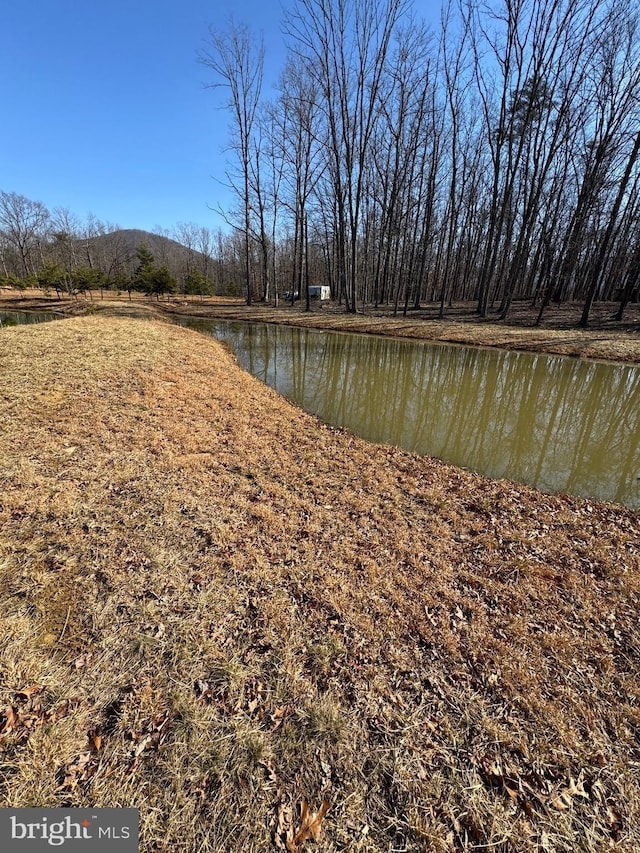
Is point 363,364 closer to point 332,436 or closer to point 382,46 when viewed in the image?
point 332,436

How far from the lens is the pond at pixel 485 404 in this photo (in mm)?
6070

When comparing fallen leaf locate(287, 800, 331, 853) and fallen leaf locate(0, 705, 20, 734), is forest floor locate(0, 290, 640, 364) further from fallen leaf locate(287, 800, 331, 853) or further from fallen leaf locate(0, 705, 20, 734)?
fallen leaf locate(0, 705, 20, 734)

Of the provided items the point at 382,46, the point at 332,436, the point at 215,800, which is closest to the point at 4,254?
the point at 382,46

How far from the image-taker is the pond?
6.07m

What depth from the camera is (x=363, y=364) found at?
40.7 feet

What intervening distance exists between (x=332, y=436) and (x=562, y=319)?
2026 cm

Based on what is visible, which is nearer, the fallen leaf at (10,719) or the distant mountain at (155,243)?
the fallen leaf at (10,719)
